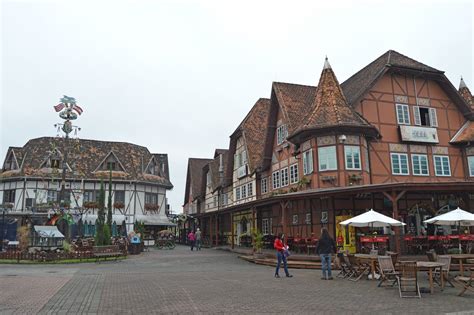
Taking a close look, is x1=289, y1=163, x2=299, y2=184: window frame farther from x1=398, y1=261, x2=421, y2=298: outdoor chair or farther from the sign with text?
Result: x1=398, y1=261, x2=421, y2=298: outdoor chair

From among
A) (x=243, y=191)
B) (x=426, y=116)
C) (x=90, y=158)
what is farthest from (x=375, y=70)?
(x=90, y=158)

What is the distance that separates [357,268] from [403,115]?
45.1 feet

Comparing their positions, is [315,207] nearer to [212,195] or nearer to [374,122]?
[374,122]

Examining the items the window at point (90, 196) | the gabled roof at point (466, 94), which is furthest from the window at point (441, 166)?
the window at point (90, 196)

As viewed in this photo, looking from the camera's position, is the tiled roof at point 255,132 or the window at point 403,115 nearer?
the window at point 403,115

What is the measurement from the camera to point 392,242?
1881 centimetres

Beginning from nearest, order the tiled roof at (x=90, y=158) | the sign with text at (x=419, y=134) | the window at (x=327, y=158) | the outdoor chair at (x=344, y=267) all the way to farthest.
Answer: the outdoor chair at (x=344, y=267) < the window at (x=327, y=158) < the sign with text at (x=419, y=134) < the tiled roof at (x=90, y=158)

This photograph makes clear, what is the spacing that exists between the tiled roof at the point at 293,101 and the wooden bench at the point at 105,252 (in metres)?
12.2

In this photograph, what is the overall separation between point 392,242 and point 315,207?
4143 mm

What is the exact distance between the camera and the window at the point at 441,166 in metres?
24.1

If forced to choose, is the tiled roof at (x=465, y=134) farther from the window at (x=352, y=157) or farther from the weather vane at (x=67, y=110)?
the weather vane at (x=67, y=110)

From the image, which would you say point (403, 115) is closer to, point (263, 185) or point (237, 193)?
point (263, 185)

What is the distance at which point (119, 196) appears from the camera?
40.0 m

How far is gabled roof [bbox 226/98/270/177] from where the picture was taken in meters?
30.3
